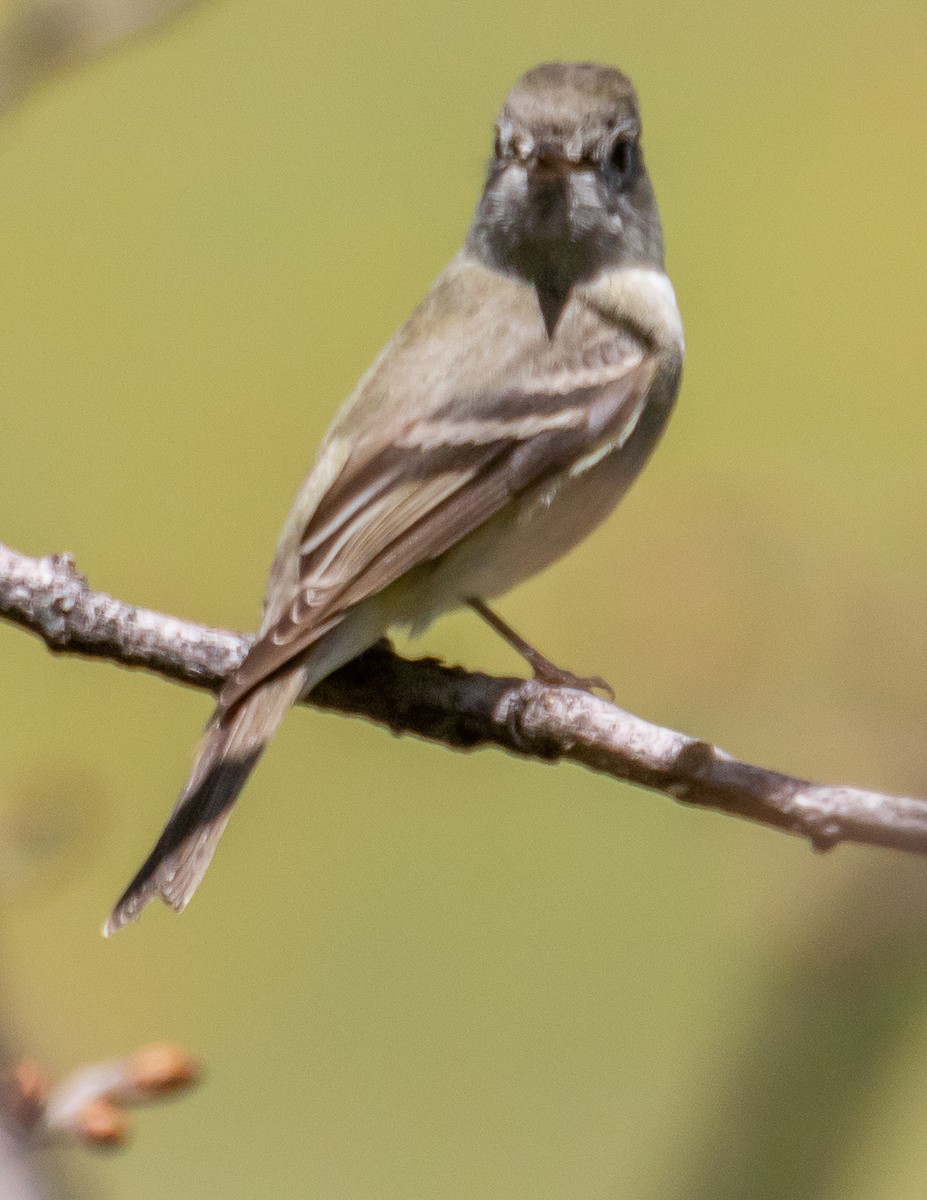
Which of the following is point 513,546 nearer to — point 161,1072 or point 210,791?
point 210,791

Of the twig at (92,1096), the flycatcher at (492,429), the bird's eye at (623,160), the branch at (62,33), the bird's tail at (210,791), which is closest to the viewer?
the twig at (92,1096)

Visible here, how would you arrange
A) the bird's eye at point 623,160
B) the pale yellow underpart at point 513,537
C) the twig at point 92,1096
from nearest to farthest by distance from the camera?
the twig at point 92,1096, the pale yellow underpart at point 513,537, the bird's eye at point 623,160

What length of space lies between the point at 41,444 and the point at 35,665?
1248mm

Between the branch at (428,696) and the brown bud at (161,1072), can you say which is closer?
the brown bud at (161,1072)

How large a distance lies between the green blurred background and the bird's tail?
14 cm

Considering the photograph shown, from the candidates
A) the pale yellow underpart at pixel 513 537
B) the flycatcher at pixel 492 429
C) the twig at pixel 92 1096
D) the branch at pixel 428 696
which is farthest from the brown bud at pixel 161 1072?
the pale yellow underpart at pixel 513 537

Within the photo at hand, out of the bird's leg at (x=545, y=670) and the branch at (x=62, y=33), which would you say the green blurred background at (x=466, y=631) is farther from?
the bird's leg at (x=545, y=670)

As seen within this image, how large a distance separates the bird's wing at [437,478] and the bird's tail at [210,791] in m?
0.07

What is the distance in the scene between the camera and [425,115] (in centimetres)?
947

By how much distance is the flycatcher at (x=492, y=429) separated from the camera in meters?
2.90

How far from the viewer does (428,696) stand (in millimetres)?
3016

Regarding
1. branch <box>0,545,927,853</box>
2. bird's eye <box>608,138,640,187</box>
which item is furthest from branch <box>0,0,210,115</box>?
bird's eye <box>608,138,640,187</box>

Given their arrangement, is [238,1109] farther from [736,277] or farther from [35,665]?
[736,277]

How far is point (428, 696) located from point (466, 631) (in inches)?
150
